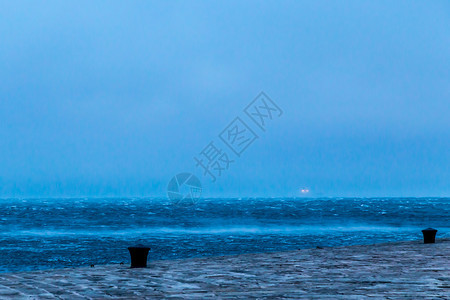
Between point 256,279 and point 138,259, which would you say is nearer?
point 256,279

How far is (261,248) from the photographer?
30.7 metres

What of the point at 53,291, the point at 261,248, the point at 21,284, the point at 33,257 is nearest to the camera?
the point at 53,291

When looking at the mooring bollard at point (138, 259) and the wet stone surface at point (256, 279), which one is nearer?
the wet stone surface at point (256, 279)

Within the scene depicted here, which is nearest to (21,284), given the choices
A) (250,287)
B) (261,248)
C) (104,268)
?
(104,268)

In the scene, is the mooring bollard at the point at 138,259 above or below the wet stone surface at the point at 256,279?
above

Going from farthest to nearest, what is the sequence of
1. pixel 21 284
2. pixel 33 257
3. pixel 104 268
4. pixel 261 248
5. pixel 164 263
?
pixel 261 248 → pixel 33 257 → pixel 164 263 → pixel 104 268 → pixel 21 284

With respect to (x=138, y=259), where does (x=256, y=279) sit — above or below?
below

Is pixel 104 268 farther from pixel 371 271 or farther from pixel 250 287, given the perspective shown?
pixel 371 271

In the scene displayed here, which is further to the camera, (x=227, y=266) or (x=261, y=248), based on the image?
(x=261, y=248)

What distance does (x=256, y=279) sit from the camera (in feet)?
31.4

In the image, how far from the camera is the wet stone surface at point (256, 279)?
25.9ft

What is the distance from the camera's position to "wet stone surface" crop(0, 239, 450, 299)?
7891mm

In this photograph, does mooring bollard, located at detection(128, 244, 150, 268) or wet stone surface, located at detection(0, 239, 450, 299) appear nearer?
wet stone surface, located at detection(0, 239, 450, 299)

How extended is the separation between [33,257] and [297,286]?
2097 cm
